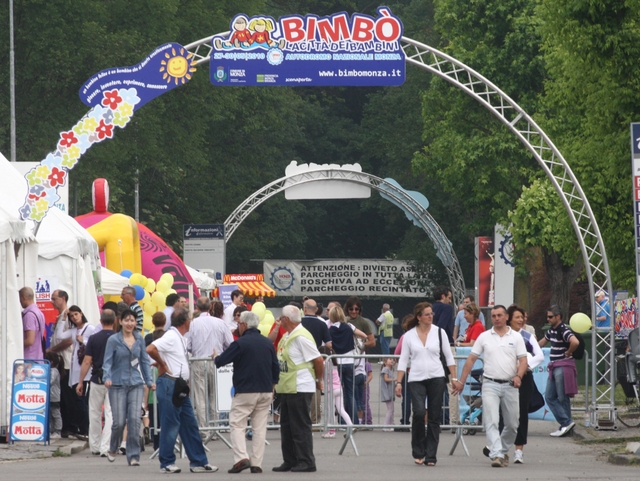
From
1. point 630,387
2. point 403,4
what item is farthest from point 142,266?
point 403,4

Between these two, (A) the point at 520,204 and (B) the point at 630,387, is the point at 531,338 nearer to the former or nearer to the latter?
(B) the point at 630,387

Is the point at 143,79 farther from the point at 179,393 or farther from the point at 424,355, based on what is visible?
the point at 179,393

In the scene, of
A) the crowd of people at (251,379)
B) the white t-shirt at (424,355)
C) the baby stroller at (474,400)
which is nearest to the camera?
the crowd of people at (251,379)

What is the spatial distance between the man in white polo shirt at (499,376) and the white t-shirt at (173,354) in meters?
2.96

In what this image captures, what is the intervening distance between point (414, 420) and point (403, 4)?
55.3 m

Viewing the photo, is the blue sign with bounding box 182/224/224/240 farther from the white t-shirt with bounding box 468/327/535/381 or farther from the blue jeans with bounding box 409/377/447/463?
the white t-shirt with bounding box 468/327/535/381

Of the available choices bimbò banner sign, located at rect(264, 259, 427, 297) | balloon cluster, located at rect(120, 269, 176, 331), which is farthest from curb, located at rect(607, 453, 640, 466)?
bimbò banner sign, located at rect(264, 259, 427, 297)

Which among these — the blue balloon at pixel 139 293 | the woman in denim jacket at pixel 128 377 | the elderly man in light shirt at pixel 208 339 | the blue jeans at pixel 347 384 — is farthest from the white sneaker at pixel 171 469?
the blue balloon at pixel 139 293

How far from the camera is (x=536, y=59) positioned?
38.0 m

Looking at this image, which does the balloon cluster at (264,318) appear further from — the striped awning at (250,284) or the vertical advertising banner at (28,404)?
the striped awning at (250,284)

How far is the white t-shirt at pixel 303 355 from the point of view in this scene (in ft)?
45.4

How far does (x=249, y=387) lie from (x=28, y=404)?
4.00m

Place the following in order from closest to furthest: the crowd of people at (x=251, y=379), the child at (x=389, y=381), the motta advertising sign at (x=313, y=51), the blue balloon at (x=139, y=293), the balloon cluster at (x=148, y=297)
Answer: the crowd of people at (x=251, y=379) → the child at (x=389, y=381) → the motta advertising sign at (x=313, y=51) → the blue balloon at (x=139, y=293) → the balloon cluster at (x=148, y=297)

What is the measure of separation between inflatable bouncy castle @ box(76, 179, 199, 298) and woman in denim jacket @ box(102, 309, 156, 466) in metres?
12.2
